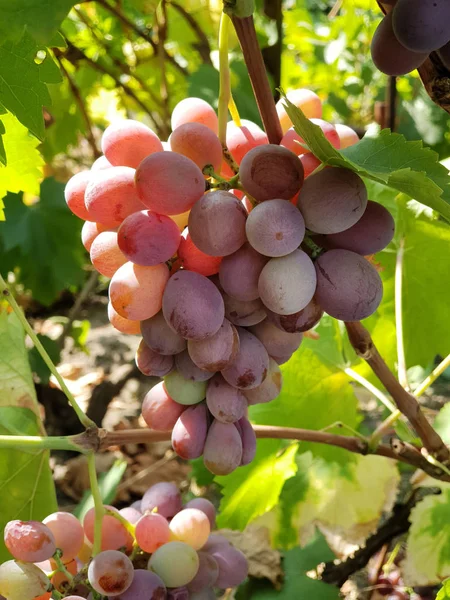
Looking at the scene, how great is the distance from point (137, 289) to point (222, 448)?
162mm

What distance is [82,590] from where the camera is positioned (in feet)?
1.86

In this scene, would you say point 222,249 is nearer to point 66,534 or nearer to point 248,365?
Result: point 248,365

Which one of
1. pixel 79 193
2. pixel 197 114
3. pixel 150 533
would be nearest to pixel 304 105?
pixel 197 114

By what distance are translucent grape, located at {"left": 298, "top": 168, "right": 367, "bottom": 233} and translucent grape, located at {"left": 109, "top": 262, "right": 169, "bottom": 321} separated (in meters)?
0.12

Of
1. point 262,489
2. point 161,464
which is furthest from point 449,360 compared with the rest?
point 161,464

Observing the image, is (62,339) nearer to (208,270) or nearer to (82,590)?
(82,590)

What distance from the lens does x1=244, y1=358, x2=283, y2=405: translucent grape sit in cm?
51

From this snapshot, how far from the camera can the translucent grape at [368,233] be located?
0.41 metres

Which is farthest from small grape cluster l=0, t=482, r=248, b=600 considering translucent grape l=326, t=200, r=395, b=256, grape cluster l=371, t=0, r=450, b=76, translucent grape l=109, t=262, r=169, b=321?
grape cluster l=371, t=0, r=450, b=76

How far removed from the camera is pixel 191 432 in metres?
0.50

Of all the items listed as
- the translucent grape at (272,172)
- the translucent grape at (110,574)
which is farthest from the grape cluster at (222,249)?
the translucent grape at (110,574)

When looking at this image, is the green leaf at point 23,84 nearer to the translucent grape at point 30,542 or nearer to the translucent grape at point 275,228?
the translucent grape at point 275,228

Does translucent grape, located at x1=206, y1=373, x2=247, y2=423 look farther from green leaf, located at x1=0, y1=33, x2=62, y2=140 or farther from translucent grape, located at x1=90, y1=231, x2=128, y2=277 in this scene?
green leaf, located at x1=0, y1=33, x2=62, y2=140

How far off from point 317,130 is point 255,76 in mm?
78
